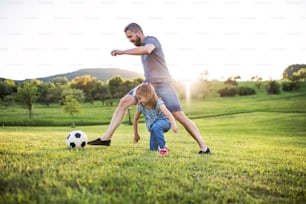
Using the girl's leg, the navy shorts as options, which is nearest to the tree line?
the navy shorts

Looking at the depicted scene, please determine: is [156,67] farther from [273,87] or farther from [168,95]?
[273,87]

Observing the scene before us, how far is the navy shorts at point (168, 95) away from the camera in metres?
5.08

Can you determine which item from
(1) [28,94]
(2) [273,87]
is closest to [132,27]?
(1) [28,94]

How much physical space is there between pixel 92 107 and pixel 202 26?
17375 mm

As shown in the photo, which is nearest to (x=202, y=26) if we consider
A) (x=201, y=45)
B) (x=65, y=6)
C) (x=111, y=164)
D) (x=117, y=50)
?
(x=201, y=45)

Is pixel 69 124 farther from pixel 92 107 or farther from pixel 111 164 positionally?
pixel 111 164

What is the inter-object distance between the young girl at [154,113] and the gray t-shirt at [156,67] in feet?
0.94

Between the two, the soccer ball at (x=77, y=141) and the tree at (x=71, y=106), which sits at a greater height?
the tree at (x=71, y=106)

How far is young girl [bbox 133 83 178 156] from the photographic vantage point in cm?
482

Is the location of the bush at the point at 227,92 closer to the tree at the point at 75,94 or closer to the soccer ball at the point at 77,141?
the tree at the point at 75,94

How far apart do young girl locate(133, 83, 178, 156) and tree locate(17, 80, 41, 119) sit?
60.8 ft

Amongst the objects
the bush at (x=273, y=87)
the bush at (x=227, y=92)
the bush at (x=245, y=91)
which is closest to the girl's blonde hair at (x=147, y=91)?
the bush at (x=227, y=92)

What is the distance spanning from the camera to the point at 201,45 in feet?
57.1

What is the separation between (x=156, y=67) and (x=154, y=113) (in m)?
0.77
